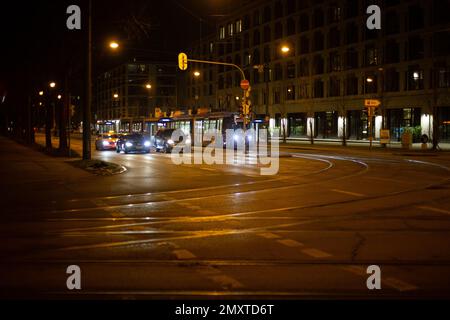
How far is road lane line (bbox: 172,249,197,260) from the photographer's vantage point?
8.93m

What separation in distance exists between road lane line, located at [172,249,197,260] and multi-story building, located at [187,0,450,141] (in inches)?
1723

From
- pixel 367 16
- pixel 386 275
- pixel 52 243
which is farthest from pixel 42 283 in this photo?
pixel 367 16

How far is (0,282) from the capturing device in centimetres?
754

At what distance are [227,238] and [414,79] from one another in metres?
61.8

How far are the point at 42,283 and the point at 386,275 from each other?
4.33 meters

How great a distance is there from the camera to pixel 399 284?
7348 mm

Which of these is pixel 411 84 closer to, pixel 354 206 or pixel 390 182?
pixel 390 182

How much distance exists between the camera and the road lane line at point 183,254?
29.3 ft

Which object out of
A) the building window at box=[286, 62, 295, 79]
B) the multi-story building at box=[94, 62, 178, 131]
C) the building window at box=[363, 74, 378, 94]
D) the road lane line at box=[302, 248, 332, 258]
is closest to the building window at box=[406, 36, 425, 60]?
the building window at box=[363, 74, 378, 94]

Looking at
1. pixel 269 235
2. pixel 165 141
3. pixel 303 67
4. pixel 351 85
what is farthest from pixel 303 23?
pixel 269 235

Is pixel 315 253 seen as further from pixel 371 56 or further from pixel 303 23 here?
pixel 303 23

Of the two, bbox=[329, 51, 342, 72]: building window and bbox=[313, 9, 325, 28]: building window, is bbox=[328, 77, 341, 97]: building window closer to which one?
bbox=[329, 51, 342, 72]: building window

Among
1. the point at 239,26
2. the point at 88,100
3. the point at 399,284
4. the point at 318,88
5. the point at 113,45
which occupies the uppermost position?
the point at 239,26

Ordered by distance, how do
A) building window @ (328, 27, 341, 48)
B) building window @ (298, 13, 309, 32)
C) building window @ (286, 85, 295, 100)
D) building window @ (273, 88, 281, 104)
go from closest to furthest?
building window @ (328, 27, 341, 48) < building window @ (298, 13, 309, 32) < building window @ (286, 85, 295, 100) < building window @ (273, 88, 281, 104)
